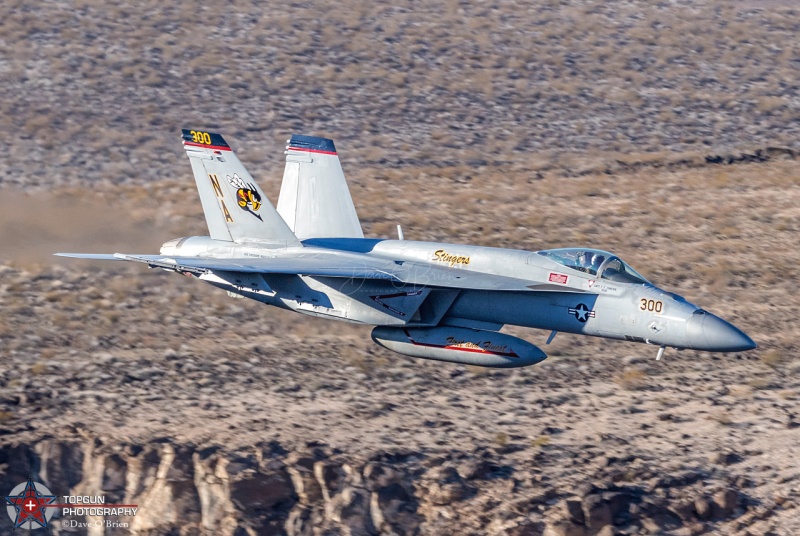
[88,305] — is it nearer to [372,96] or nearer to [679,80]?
[372,96]

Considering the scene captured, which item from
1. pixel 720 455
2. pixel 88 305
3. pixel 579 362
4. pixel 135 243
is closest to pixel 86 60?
pixel 135 243

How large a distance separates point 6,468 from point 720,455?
14.8m

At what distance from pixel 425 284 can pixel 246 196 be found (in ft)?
16.4

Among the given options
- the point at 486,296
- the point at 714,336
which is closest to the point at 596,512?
the point at 714,336

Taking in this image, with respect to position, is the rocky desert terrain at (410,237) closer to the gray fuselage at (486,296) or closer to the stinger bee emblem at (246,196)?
the gray fuselage at (486,296)

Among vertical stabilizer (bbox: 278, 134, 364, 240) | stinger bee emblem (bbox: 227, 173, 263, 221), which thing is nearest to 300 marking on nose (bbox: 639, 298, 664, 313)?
vertical stabilizer (bbox: 278, 134, 364, 240)

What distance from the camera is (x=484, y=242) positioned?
30500mm

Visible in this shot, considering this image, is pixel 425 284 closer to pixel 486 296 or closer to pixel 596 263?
pixel 486 296

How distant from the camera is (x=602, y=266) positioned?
19141 millimetres

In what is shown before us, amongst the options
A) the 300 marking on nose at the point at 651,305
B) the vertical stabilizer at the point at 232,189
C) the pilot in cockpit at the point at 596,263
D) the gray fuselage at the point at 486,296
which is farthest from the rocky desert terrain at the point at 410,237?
the pilot in cockpit at the point at 596,263

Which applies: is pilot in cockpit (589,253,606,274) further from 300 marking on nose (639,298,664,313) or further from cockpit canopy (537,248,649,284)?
300 marking on nose (639,298,664,313)

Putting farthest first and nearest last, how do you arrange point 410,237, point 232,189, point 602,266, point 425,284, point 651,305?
1. point 410,237
2. point 232,189
3. point 425,284
4. point 602,266
5. point 651,305

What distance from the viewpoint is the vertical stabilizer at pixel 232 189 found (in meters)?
21.9

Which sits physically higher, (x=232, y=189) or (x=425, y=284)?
(x=232, y=189)
